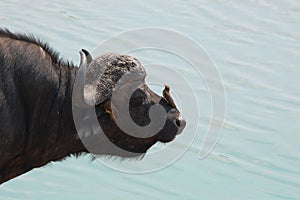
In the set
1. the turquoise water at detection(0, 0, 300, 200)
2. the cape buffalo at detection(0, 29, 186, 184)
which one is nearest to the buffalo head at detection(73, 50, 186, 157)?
the cape buffalo at detection(0, 29, 186, 184)

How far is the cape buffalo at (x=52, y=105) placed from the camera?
561 centimetres

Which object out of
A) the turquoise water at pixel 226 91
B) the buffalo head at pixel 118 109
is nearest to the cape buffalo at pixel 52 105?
the buffalo head at pixel 118 109

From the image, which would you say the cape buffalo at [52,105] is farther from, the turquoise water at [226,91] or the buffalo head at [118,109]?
the turquoise water at [226,91]

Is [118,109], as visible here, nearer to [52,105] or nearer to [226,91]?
[52,105]

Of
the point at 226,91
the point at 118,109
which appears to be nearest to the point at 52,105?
the point at 118,109

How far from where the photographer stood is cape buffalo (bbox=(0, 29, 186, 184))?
18.4ft

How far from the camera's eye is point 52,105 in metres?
5.82

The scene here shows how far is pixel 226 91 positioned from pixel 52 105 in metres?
4.91

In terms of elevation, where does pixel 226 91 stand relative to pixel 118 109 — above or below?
below

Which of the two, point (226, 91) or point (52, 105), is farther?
point (226, 91)

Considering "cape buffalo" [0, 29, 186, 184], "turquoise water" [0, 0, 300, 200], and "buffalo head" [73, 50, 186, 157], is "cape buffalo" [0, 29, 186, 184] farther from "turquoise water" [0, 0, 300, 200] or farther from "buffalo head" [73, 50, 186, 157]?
"turquoise water" [0, 0, 300, 200]

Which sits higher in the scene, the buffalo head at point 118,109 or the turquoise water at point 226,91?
the buffalo head at point 118,109

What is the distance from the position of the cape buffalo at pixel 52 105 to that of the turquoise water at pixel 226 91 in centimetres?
208

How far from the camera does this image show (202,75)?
11.1 m
